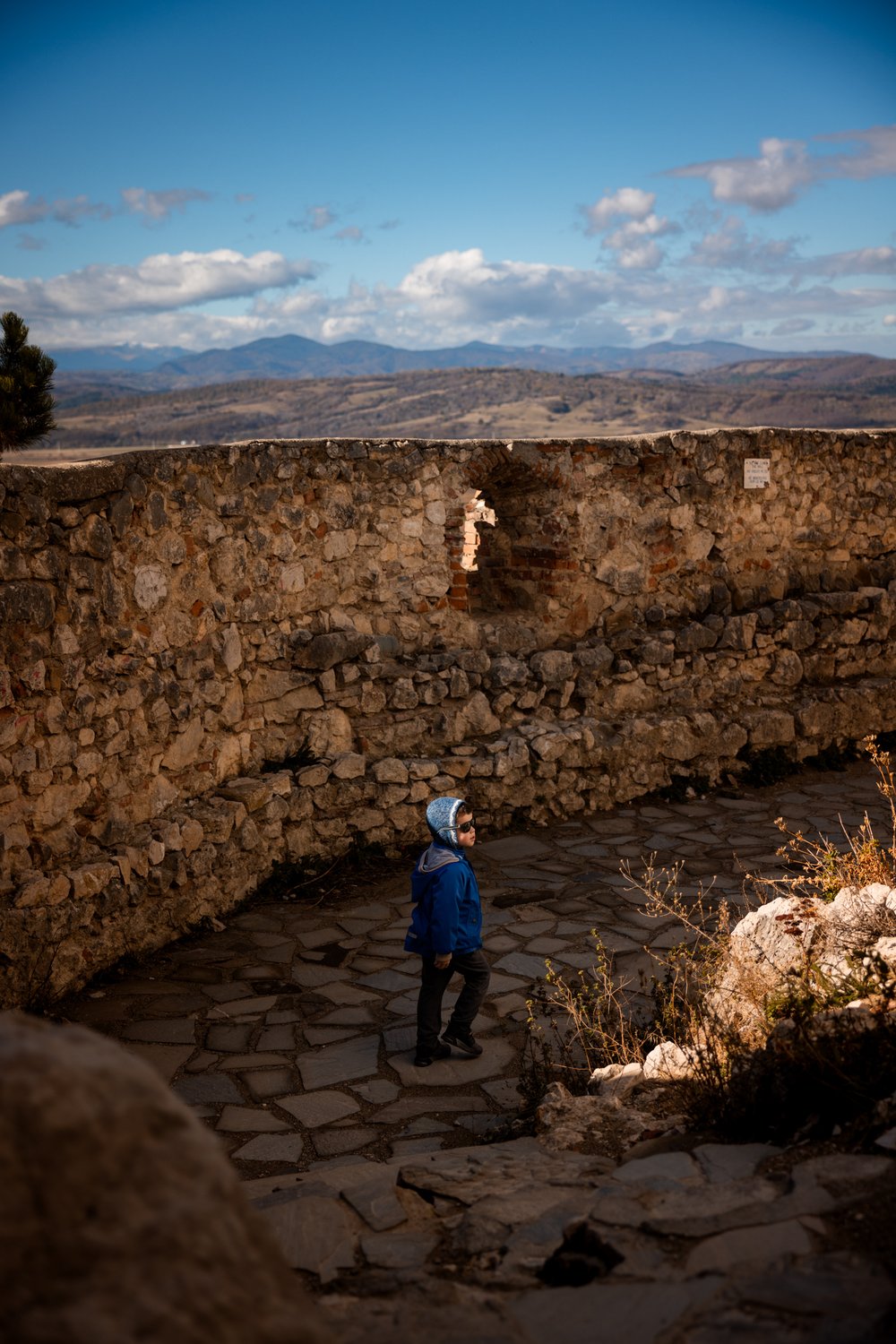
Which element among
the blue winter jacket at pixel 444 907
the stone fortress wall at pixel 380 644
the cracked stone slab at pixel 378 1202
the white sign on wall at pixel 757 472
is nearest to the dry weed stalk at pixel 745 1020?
the blue winter jacket at pixel 444 907

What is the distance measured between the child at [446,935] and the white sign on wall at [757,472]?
4.90m

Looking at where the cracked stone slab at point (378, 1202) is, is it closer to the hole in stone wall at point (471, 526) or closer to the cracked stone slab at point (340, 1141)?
the cracked stone slab at point (340, 1141)

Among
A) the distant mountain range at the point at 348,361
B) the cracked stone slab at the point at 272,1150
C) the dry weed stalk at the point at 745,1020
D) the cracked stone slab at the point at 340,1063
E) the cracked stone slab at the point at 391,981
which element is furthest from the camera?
the distant mountain range at the point at 348,361

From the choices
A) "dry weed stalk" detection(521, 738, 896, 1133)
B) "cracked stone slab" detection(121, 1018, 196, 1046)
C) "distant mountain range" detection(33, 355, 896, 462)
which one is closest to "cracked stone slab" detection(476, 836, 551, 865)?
"dry weed stalk" detection(521, 738, 896, 1133)

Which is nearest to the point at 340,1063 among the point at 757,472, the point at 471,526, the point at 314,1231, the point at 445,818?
the point at 445,818

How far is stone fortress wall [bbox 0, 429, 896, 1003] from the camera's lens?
5.00 metres

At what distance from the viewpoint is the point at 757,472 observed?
8531 millimetres

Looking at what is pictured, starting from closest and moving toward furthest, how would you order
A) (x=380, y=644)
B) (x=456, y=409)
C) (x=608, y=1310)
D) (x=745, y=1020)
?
(x=608, y=1310), (x=745, y=1020), (x=380, y=644), (x=456, y=409)

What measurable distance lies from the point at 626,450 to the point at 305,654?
2.95 metres

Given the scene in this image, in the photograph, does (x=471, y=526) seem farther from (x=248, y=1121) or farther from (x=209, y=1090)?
(x=248, y=1121)

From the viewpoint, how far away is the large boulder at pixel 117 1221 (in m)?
1.49

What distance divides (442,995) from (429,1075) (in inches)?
13.0

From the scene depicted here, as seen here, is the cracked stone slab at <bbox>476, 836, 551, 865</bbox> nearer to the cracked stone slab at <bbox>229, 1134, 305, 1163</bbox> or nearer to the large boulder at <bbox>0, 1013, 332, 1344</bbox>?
the cracked stone slab at <bbox>229, 1134, 305, 1163</bbox>

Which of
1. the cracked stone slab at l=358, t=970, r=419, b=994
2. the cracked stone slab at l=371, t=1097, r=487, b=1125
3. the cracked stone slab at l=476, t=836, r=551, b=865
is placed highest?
the cracked stone slab at l=476, t=836, r=551, b=865
